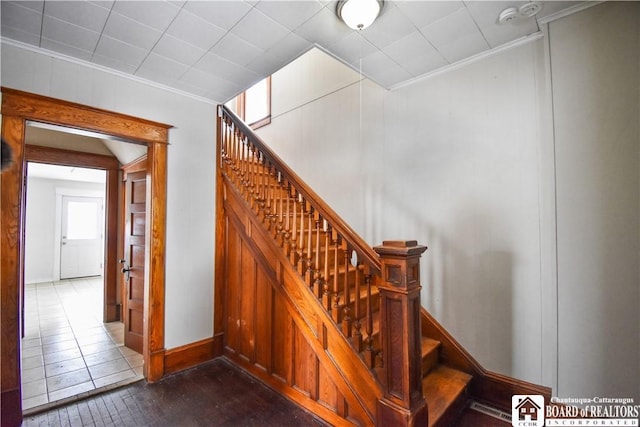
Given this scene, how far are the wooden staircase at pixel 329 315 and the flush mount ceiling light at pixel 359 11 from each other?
1.13 meters

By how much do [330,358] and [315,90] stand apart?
3119 mm

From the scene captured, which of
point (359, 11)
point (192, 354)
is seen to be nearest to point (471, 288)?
point (359, 11)

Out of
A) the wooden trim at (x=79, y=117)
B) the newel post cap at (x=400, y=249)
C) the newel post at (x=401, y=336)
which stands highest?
the wooden trim at (x=79, y=117)

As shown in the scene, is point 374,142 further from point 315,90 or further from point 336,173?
point 315,90

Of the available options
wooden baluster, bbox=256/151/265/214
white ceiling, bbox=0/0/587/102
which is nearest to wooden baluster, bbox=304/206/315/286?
wooden baluster, bbox=256/151/265/214

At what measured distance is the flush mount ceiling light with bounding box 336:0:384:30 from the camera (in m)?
1.60

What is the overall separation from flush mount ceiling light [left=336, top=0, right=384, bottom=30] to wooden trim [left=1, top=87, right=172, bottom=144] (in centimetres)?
187

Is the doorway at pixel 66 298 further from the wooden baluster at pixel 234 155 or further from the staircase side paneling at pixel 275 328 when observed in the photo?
the wooden baluster at pixel 234 155

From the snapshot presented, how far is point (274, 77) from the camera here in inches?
169

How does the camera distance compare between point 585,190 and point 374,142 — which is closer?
point 585,190

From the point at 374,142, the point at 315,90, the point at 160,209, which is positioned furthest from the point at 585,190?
the point at 160,209

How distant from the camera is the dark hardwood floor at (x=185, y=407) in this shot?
1.99m

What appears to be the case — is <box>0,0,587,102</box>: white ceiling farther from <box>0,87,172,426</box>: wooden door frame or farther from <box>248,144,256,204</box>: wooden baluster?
<box>248,144,256,204</box>: wooden baluster

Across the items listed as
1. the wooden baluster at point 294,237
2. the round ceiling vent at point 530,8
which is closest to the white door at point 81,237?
the wooden baluster at point 294,237
